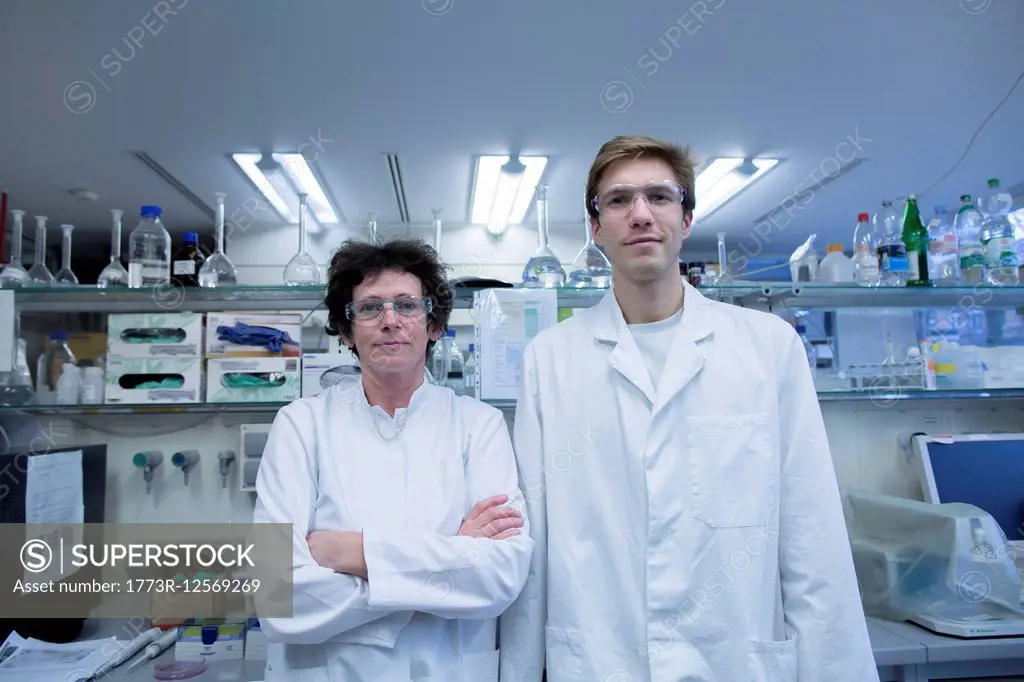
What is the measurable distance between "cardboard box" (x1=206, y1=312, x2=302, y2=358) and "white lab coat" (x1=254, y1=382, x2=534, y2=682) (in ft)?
1.72

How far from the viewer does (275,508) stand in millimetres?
1117

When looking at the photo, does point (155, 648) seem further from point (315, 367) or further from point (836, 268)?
point (836, 268)

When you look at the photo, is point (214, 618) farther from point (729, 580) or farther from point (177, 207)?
point (177, 207)

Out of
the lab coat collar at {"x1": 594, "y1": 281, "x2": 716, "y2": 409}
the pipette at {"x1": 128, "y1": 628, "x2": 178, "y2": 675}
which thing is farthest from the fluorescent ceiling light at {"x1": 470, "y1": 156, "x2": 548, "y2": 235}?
the pipette at {"x1": 128, "y1": 628, "x2": 178, "y2": 675}

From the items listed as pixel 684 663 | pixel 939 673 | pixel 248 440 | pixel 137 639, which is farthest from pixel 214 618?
pixel 939 673

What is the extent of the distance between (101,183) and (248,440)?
286cm

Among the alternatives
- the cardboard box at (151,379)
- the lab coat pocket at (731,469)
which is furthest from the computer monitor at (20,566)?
the lab coat pocket at (731,469)

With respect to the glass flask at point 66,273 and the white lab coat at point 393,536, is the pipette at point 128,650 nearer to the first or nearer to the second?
the white lab coat at point 393,536

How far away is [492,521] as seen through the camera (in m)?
1.13

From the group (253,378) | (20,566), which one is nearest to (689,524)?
(253,378)

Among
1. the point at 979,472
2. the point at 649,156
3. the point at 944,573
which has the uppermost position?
the point at 649,156

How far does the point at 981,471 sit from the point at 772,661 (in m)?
1.24

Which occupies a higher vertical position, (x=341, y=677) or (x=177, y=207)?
(x=177, y=207)

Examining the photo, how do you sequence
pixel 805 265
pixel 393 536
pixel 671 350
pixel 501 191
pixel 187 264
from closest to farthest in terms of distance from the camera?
pixel 393 536, pixel 671 350, pixel 187 264, pixel 805 265, pixel 501 191
